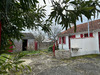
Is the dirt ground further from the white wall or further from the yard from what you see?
the white wall

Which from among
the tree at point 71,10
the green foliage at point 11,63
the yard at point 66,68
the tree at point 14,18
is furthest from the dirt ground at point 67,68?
the tree at point 71,10

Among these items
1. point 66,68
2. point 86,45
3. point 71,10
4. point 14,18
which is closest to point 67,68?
point 66,68

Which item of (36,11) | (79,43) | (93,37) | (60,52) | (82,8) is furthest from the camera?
(93,37)

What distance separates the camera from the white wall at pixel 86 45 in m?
9.32

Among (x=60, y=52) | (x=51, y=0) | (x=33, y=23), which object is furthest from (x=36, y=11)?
(x=60, y=52)

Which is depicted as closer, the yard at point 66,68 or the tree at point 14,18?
the tree at point 14,18

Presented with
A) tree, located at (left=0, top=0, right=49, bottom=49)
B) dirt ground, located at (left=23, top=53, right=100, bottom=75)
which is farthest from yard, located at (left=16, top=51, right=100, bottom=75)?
tree, located at (left=0, top=0, right=49, bottom=49)

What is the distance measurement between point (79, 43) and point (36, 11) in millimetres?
7878

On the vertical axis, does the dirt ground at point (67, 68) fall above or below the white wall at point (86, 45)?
below

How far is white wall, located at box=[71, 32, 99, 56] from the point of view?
932 cm

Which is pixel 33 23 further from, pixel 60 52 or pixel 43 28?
pixel 60 52

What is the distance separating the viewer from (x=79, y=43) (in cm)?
938

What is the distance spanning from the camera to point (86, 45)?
9539 mm

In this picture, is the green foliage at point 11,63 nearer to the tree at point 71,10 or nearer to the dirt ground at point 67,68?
the tree at point 71,10
